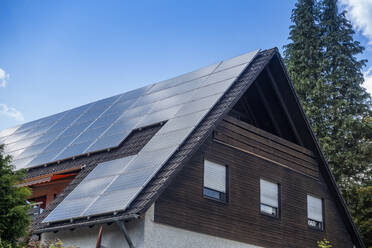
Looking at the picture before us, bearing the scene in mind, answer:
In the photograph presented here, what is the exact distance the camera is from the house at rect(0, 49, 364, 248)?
556 inches

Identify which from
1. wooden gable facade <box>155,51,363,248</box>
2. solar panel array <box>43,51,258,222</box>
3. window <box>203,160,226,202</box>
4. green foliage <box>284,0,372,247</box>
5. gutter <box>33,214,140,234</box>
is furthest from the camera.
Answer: green foliage <box>284,0,372,247</box>

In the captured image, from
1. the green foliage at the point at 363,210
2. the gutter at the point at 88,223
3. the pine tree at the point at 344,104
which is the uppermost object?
the pine tree at the point at 344,104

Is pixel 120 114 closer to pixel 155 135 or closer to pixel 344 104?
pixel 155 135

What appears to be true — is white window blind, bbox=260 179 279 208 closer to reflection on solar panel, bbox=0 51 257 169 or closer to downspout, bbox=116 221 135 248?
reflection on solar panel, bbox=0 51 257 169

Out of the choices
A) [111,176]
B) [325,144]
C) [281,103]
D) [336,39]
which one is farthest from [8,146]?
[336,39]

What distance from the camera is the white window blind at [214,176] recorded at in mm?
16047

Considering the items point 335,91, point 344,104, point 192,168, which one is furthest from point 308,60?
point 192,168

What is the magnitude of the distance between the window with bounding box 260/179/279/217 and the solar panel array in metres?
3.47

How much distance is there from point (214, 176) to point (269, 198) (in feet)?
9.13

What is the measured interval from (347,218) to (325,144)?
41.3 feet

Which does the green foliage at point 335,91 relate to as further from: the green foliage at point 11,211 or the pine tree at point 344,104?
the green foliage at point 11,211

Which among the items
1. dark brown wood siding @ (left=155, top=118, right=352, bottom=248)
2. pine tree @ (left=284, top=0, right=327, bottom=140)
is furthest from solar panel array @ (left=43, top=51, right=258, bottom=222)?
pine tree @ (left=284, top=0, right=327, bottom=140)

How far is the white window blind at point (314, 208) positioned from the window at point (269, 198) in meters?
1.90

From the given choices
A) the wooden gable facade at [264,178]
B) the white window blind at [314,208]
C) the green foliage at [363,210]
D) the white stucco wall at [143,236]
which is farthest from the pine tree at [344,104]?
the white stucco wall at [143,236]
